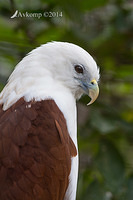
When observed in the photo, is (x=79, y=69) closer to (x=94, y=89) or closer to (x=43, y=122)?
(x=94, y=89)

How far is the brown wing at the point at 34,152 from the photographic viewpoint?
10.4 ft

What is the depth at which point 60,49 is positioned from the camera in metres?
3.57

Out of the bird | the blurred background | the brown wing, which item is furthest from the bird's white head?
the blurred background

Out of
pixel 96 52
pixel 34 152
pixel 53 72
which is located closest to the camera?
pixel 34 152

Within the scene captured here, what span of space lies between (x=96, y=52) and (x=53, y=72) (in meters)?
1.41

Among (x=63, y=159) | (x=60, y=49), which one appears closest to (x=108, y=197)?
(x=63, y=159)

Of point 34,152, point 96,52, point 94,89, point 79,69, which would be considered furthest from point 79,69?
point 96,52

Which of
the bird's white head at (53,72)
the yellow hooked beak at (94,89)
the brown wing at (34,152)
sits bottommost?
the brown wing at (34,152)

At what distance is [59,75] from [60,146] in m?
0.53

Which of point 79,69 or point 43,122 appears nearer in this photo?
point 43,122

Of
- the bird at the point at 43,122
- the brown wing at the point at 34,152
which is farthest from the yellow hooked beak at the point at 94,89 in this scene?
the brown wing at the point at 34,152

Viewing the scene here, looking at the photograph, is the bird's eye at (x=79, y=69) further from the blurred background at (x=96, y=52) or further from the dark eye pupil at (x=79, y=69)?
the blurred background at (x=96, y=52)

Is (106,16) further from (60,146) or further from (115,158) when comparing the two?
(60,146)

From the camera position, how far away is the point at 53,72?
3.59 m
